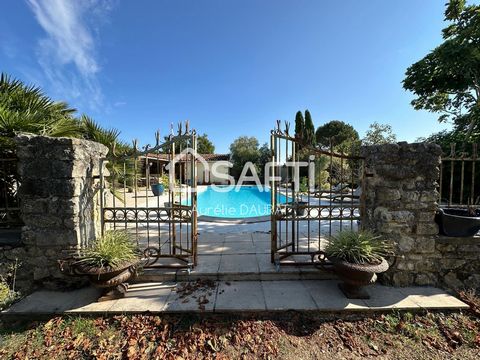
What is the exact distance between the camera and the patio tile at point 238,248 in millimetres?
3834

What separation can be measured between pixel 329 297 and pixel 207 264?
182 cm

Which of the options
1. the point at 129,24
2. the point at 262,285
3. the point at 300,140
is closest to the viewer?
the point at 262,285

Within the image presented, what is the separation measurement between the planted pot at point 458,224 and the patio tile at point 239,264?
2.76 meters

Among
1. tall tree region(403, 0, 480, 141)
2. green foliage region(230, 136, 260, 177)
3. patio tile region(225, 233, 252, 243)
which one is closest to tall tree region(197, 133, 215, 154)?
green foliage region(230, 136, 260, 177)

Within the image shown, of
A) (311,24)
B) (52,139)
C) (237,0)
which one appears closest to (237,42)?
(237,0)

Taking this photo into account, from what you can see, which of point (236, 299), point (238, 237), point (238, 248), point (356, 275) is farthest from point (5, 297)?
point (356, 275)

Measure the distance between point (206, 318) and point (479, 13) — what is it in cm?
1387

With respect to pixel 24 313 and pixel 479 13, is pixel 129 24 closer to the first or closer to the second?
pixel 24 313

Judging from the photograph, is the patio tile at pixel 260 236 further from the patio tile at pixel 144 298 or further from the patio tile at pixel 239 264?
the patio tile at pixel 144 298

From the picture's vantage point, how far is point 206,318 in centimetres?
233

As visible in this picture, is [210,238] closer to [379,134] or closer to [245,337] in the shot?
[245,337]

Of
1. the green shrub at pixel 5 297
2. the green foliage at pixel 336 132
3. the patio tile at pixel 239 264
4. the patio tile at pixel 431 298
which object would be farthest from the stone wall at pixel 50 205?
the green foliage at pixel 336 132

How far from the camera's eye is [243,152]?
1051 inches

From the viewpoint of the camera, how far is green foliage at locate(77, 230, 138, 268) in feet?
8.18
